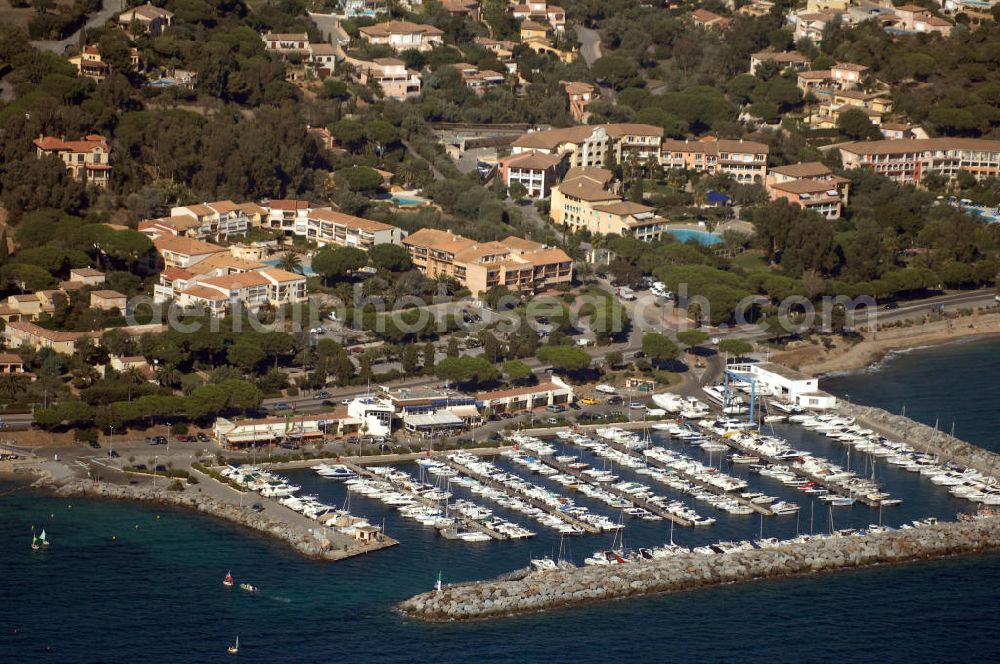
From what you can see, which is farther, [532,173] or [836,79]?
[836,79]

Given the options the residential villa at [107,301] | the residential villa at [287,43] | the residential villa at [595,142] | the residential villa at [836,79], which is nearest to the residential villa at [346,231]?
the residential villa at [107,301]

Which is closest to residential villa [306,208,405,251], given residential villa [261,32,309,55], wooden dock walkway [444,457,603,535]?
wooden dock walkway [444,457,603,535]

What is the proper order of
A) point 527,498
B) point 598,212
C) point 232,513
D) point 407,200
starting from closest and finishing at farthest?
point 232,513
point 527,498
point 598,212
point 407,200

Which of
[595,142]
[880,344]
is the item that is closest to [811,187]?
[595,142]

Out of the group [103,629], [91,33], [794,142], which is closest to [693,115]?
[794,142]

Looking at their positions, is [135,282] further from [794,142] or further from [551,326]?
[794,142]

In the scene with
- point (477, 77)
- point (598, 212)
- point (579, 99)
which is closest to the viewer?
point (598, 212)

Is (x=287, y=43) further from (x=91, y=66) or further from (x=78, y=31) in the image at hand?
(x=91, y=66)
